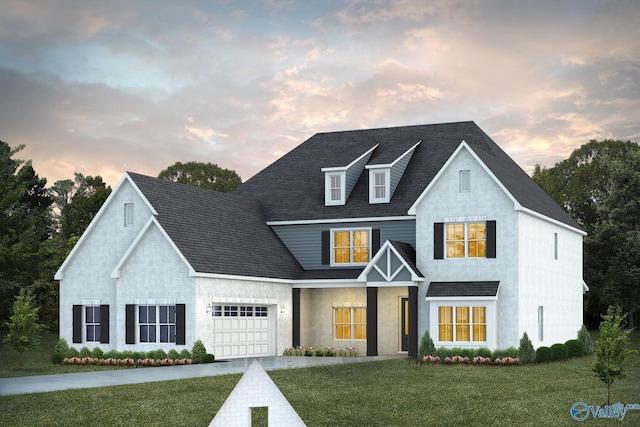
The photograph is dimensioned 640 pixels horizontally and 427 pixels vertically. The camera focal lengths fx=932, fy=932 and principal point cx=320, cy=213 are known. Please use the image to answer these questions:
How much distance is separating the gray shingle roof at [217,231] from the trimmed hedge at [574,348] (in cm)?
1161

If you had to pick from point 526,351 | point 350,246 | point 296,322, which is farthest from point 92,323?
point 526,351

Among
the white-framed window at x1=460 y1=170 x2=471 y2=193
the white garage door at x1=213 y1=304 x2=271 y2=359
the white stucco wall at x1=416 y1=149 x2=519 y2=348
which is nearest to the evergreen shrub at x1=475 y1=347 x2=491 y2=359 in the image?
the white stucco wall at x1=416 y1=149 x2=519 y2=348

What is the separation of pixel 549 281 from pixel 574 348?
292cm

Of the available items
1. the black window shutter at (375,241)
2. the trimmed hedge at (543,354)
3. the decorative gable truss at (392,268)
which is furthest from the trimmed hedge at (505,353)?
the black window shutter at (375,241)

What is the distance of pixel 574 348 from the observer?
125ft

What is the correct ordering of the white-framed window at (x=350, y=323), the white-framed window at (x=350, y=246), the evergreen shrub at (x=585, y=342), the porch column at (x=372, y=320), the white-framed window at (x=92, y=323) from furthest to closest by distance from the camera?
the evergreen shrub at (x=585, y=342), the white-framed window at (x=350, y=323), the white-framed window at (x=350, y=246), the porch column at (x=372, y=320), the white-framed window at (x=92, y=323)

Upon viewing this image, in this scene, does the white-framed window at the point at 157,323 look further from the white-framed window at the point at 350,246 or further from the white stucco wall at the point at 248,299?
the white-framed window at the point at 350,246

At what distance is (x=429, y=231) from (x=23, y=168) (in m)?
36.7

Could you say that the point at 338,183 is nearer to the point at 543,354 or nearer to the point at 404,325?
the point at 404,325

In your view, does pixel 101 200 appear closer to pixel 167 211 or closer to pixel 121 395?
pixel 167 211

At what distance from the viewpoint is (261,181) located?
44.5m

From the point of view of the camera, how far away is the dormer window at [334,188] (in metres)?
40.8

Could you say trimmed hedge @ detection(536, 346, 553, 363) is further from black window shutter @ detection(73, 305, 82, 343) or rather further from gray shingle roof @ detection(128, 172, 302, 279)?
black window shutter @ detection(73, 305, 82, 343)

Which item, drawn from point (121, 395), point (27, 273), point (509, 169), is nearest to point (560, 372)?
point (509, 169)
